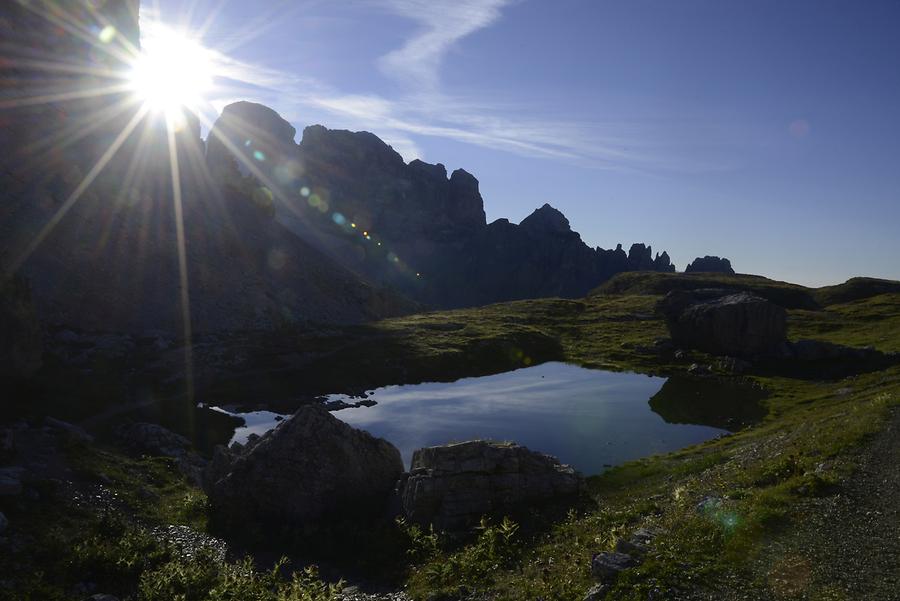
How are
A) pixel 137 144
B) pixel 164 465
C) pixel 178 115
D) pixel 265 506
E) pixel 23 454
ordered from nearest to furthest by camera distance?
1. pixel 265 506
2. pixel 23 454
3. pixel 164 465
4. pixel 137 144
5. pixel 178 115

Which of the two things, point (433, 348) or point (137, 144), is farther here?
point (137, 144)

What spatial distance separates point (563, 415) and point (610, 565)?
5540 cm

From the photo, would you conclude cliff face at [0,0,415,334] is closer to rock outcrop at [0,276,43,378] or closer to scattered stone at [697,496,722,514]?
rock outcrop at [0,276,43,378]

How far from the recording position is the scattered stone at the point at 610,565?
17984mm

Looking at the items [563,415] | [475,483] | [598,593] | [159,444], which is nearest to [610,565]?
[598,593]

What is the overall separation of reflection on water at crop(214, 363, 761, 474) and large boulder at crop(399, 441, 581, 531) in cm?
1899

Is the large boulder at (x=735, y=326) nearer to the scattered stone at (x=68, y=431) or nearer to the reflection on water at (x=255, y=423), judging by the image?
the reflection on water at (x=255, y=423)

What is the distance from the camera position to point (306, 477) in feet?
107

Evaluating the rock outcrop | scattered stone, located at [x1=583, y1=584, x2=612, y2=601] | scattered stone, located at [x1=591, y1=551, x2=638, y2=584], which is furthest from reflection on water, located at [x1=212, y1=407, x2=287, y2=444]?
scattered stone, located at [x1=583, y1=584, x2=612, y2=601]

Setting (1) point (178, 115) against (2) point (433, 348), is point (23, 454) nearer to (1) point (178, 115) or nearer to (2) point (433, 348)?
(2) point (433, 348)

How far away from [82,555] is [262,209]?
15519 cm

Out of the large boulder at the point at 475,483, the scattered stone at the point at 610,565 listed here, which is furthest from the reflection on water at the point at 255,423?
the scattered stone at the point at 610,565

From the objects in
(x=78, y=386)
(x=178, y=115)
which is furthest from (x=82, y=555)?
(x=178, y=115)

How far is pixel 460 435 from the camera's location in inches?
2437
